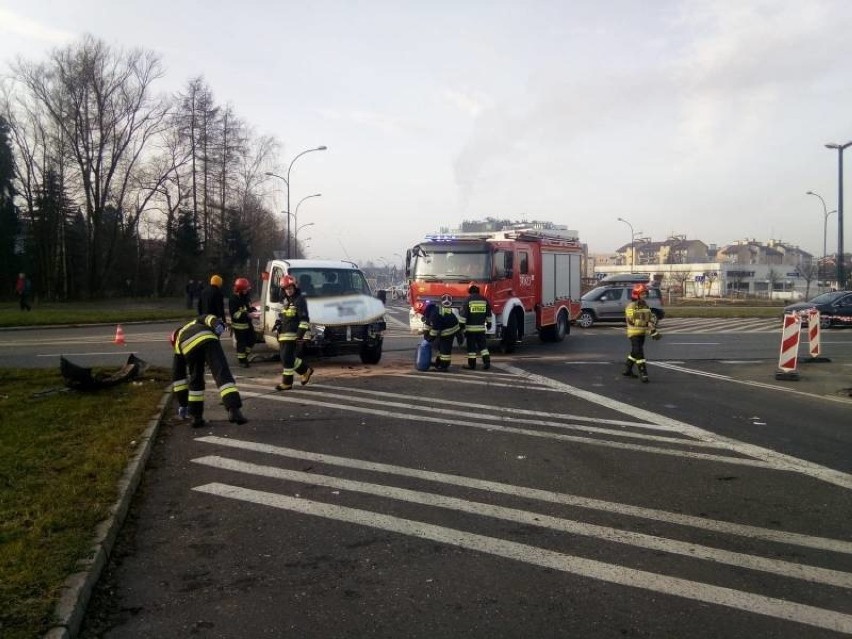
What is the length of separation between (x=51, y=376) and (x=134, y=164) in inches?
1544

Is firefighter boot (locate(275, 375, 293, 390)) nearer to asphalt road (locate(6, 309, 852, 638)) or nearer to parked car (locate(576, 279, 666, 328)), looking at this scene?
asphalt road (locate(6, 309, 852, 638))

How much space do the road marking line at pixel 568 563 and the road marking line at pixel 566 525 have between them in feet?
1.42

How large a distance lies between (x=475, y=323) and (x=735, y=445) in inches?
267

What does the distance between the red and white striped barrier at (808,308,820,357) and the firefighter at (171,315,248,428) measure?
1217 centimetres

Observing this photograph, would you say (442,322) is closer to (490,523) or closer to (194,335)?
(194,335)

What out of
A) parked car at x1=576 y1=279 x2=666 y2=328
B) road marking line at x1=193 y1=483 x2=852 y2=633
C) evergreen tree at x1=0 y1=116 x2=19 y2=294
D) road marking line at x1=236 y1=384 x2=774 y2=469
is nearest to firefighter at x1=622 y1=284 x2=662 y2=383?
road marking line at x1=236 y1=384 x2=774 y2=469

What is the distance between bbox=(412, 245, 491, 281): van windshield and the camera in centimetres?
1586

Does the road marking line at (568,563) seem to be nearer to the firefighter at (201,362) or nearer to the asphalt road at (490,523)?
the asphalt road at (490,523)

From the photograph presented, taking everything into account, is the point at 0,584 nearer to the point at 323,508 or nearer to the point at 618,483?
the point at 323,508

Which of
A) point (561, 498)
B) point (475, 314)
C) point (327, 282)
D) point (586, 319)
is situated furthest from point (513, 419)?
point (586, 319)

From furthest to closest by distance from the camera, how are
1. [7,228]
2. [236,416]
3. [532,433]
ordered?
1. [7,228]
2. [236,416]
3. [532,433]

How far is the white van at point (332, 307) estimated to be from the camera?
42.2ft

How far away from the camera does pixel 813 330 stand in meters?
15.1

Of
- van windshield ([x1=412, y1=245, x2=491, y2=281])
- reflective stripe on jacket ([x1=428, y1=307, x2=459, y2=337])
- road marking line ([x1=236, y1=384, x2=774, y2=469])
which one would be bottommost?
road marking line ([x1=236, y1=384, x2=774, y2=469])
